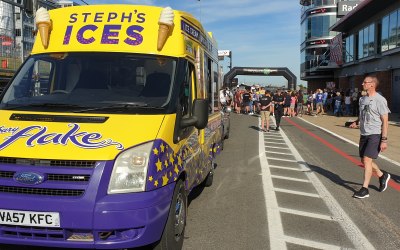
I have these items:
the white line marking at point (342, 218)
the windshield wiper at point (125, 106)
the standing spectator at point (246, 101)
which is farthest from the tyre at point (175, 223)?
the standing spectator at point (246, 101)

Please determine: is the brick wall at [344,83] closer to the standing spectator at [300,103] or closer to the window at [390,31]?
the window at [390,31]

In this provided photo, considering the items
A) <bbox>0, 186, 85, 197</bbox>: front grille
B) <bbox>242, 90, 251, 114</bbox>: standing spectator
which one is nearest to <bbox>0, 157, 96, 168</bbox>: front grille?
<bbox>0, 186, 85, 197</bbox>: front grille

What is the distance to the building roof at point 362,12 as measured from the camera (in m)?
30.4

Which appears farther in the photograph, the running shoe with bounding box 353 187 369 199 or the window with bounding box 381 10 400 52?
the window with bounding box 381 10 400 52

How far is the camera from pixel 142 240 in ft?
11.9

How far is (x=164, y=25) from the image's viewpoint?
4750 millimetres

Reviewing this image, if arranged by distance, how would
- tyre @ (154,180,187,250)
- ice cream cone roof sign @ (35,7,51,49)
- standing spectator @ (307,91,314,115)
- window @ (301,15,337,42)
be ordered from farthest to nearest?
window @ (301,15,337,42)
standing spectator @ (307,91,314,115)
ice cream cone roof sign @ (35,7,51,49)
tyre @ (154,180,187,250)

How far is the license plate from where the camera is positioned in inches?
138

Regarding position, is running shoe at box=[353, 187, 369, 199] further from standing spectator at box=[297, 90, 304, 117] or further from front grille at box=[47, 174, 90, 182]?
standing spectator at box=[297, 90, 304, 117]

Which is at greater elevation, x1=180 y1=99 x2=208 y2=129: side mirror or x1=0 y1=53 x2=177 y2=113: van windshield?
x1=0 y1=53 x2=177 y2=113: van windshield

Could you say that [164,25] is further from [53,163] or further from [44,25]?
[53,163]

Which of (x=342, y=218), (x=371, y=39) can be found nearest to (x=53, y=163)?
(x=342, y=218)

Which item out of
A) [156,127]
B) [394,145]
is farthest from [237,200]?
[394,145]

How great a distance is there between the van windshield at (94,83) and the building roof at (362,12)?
27.9 metres
